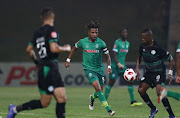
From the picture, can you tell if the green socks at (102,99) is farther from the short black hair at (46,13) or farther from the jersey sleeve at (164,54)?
the short black hair at (46,13)

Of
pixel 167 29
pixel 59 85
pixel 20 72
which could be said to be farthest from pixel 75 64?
pixel 59 85

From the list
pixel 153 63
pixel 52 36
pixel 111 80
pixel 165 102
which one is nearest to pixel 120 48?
pixel 111 80

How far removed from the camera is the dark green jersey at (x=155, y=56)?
1084 cm

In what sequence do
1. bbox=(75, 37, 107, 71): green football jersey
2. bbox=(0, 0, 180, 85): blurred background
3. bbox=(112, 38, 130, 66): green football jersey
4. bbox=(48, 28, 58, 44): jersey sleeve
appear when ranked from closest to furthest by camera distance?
bbox=(48, 28, 58, 44): jersey sleeve
bbox=(75, 37, 107, 71): green football jersey
bbox=(112, 38, 130, 66): green football jersey
bbox=(0, 0, 180, 85): blurred background

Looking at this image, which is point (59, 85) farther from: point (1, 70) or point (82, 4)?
point (82, 4)

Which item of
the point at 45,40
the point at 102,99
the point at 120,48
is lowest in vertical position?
the point at 102,99

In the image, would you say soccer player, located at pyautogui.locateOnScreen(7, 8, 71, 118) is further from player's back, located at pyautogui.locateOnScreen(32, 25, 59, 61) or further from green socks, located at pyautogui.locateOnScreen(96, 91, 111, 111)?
green socks, located at pyautogui.locateOnScreen(96, 91, 111, 111)

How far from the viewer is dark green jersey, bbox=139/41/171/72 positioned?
1084cm

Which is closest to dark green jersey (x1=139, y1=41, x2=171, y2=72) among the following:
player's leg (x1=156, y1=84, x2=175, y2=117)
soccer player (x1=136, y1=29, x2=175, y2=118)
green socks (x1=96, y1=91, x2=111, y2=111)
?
soccer player (x1=136, y1=29, x2=175, y2=118)

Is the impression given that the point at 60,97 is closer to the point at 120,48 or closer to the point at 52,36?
the point at 52,36

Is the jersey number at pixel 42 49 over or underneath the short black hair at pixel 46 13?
underneath

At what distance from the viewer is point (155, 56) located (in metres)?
10.9

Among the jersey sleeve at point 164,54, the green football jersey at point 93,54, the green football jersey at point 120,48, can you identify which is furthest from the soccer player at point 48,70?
the green football jersey at point 120,48

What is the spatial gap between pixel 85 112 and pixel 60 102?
3959mm
